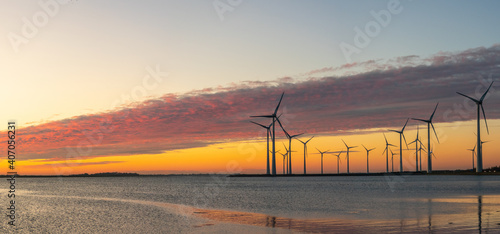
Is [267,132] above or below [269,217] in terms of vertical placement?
above

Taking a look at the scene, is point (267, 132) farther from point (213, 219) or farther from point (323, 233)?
point (323, 233)

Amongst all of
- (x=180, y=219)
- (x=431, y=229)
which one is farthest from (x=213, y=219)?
(x=431, y=229)

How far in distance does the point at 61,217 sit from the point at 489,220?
1641 inches

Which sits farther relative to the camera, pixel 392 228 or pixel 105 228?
pixel 105 228

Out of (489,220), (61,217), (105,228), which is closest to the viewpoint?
(489,220)

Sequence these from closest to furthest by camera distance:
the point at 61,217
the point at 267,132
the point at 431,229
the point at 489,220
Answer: the point at 431,229 → the point at 489,220 → the point at 61,217 → the point at 267,132

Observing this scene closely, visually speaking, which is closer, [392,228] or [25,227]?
[392,228]

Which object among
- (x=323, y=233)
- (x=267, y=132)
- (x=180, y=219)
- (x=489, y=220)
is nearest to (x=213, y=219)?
(x=180, y=219)

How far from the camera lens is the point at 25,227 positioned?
42188 mm

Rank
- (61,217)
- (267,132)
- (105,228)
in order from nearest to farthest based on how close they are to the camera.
A: 1. (105,228)
2. (61,217)
3. (267,132)

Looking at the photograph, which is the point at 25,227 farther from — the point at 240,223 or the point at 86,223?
the point at 240,223

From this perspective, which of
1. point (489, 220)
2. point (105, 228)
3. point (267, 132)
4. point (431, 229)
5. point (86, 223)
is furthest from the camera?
point (267, 132)

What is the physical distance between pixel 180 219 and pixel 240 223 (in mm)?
8288

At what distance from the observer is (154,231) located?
38125mm
